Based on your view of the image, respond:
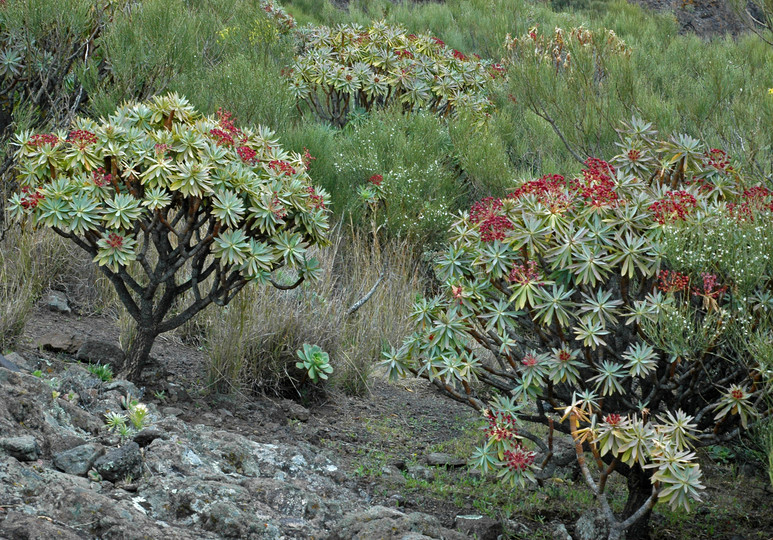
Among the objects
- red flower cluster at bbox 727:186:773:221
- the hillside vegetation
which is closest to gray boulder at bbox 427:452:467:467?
the hillside vegetation

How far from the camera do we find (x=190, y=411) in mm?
4332

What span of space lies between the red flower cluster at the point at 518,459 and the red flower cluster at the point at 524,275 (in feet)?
2.11

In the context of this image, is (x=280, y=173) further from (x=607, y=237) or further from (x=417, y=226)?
(x=417, y=226)

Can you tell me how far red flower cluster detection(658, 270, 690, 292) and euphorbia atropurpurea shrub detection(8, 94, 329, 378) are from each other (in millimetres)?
1903

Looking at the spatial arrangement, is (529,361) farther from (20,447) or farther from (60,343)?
(60,343)

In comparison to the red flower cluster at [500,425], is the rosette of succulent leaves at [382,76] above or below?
above

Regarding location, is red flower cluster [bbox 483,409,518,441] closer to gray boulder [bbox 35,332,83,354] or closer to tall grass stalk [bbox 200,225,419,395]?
tall grass stalk [bbox 200,225,419,395]

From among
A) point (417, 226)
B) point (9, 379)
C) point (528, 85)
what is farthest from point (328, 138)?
point (9, 379)

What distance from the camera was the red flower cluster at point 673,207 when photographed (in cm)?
310

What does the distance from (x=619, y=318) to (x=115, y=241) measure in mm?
2430

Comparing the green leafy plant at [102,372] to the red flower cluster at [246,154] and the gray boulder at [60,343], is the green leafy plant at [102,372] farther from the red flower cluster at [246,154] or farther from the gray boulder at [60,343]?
the red flower cluster at [246,154]

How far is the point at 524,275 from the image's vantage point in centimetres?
314

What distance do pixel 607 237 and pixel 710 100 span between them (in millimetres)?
Answer: 4537

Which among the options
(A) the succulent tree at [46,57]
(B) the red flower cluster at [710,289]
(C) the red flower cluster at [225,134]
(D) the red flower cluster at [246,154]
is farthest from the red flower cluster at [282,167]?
(A) the succulent tree at [46,57]
